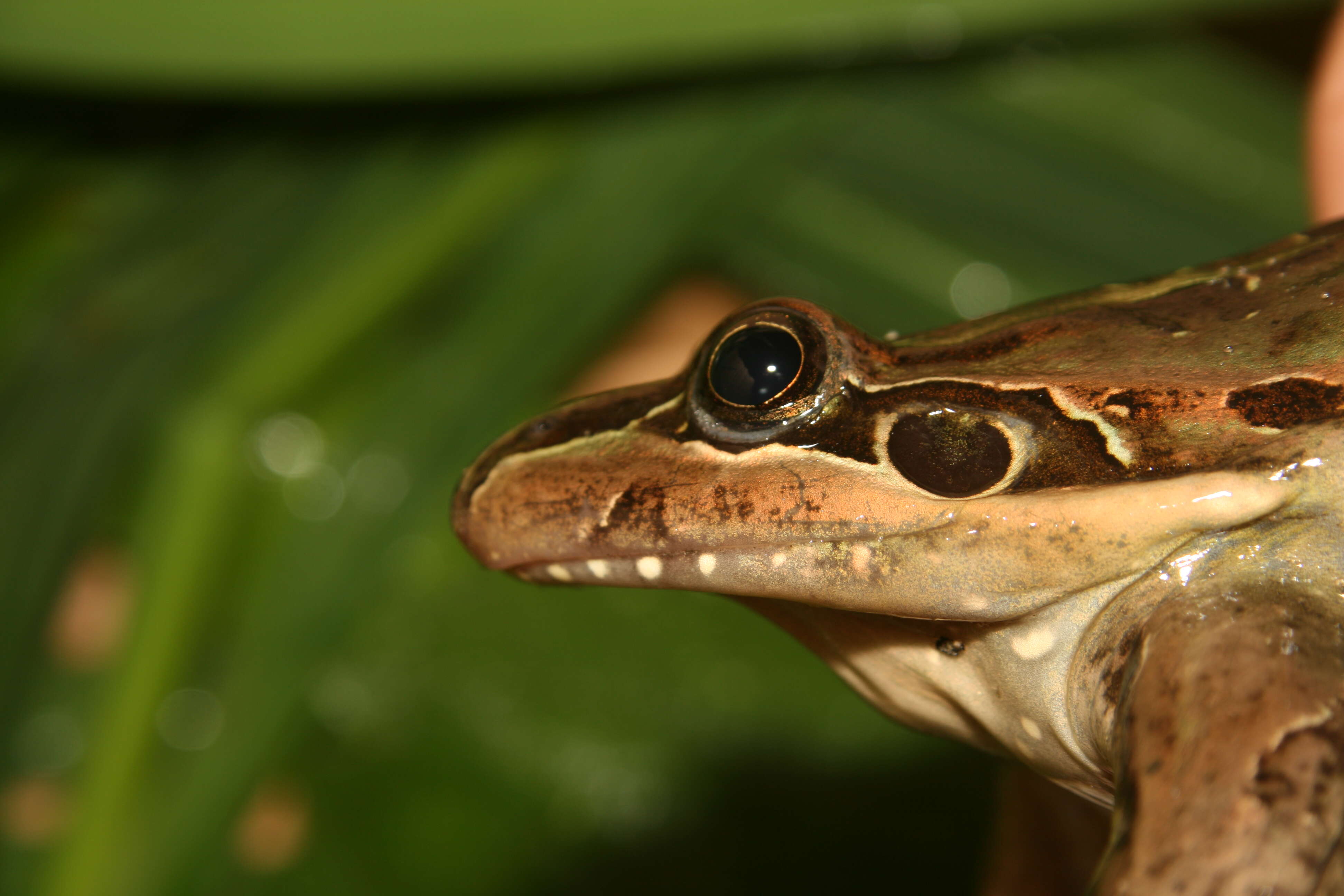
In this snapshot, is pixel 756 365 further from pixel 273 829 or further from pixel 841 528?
pixel 273 829

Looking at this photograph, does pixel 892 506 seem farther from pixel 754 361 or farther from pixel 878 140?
pixel 878 140

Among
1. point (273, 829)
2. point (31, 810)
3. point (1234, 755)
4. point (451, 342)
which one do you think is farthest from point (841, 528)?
point (31, 810)

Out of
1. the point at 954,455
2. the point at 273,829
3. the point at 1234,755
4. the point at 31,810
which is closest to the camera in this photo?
the point at 1234,755

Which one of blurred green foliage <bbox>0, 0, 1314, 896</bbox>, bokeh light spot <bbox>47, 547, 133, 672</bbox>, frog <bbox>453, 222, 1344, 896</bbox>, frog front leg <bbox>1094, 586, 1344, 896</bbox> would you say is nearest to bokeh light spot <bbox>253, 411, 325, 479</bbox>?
blurred green foliage <bbox>0, 0, 1314, 896</bbox>


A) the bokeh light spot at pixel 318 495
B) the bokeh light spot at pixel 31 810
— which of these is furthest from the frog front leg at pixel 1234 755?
the bokeh light spot at pixel 31 810

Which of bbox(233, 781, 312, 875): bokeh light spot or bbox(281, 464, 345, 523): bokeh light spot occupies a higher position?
bbox(281, 464, 345, 523): bokeh light spot

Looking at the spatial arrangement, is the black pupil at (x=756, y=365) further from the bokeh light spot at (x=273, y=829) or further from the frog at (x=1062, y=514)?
the bokeh light spot at (x=273, y=829)

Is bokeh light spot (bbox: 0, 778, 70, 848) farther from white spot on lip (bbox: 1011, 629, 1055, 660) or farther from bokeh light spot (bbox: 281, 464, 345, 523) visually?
white spot on lip (bbox: 1011, 629, 1055, 660)
